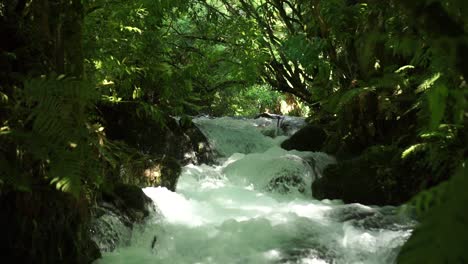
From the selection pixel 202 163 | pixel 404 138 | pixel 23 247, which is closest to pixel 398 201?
pixel 404 138

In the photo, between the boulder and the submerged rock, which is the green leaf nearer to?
the submerged rock

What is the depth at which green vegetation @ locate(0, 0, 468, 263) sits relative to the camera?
864 mm

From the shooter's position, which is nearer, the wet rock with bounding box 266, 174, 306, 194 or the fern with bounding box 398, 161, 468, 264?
the fern with bounding box 398, 161, 468, 264

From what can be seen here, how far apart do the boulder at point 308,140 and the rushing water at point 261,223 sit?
999mm

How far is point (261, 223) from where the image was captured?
14.2 feet

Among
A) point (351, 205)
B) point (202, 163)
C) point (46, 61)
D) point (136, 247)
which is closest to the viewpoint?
point (46, 61)

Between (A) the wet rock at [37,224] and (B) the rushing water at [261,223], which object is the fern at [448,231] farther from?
(B) the rushing water at [261,223]

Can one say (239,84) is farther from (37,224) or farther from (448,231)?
(448,231)

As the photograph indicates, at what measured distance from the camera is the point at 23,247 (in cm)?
252

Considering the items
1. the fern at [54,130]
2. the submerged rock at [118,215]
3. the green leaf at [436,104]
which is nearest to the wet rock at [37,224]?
the fern at [54,130]

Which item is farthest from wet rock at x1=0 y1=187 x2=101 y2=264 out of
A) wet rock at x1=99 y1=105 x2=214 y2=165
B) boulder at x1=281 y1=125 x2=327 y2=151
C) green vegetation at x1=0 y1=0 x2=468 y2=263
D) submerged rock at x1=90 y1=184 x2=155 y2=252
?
boulder at x1=281 y1=125 x2=327 y2=151

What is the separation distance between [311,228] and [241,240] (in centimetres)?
78

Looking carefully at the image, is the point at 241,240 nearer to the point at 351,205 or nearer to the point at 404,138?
the point at 351,205

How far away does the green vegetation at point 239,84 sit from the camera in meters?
0.86
